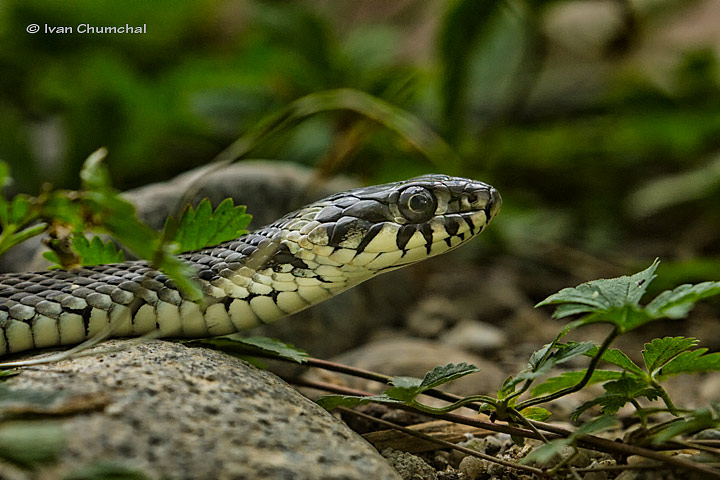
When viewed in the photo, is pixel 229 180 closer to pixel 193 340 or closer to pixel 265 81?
pixel 193 340

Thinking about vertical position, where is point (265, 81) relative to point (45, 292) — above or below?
above

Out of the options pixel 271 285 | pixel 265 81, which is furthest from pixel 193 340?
pixel 265 81

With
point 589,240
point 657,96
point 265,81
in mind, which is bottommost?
point 589,240

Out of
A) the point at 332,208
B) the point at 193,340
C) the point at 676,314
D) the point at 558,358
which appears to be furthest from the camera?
the point at 332,208

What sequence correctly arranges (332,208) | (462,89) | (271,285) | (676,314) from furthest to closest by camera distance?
(462,89), (332,208), (271,285), (676,314)

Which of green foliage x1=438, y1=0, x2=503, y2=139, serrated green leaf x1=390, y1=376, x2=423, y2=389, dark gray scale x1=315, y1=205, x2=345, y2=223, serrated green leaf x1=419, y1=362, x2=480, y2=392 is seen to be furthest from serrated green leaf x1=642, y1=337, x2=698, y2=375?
green foliage x1=438, y1=0, x2=503, y2=139

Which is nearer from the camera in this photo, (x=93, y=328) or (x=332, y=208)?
(x=93, y=328)
